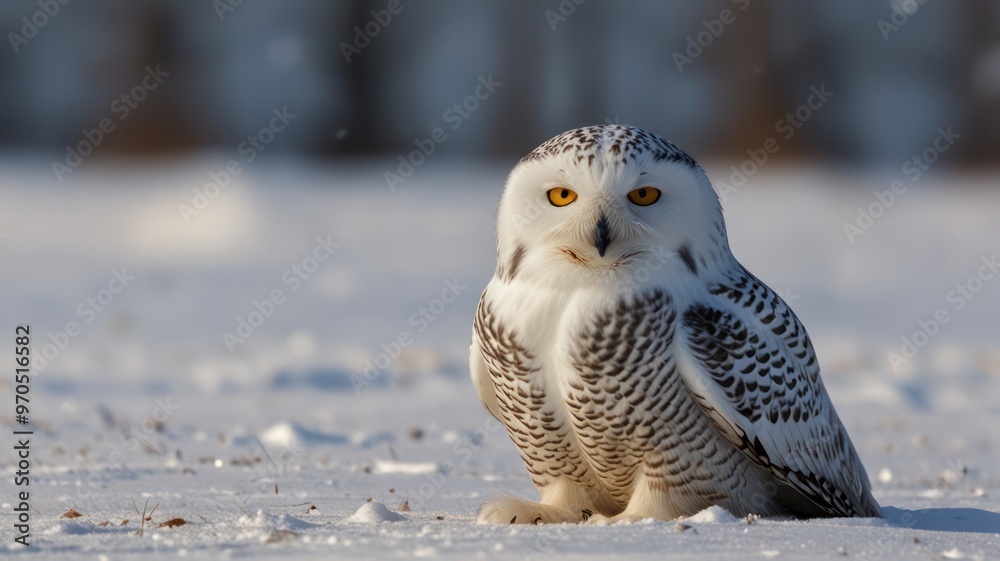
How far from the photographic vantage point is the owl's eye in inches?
124

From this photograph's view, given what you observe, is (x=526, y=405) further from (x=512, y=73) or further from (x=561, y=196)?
(x=512, y=73)

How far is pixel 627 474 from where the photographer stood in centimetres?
328

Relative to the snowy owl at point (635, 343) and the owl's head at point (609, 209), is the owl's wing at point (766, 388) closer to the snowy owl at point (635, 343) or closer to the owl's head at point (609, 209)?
the snowy owl at point (635, 343)

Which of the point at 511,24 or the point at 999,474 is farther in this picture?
the point at 511,24

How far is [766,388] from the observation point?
3283mm

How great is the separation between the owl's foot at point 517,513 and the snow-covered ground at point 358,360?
0.49 ft

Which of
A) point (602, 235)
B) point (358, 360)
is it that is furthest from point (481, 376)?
point (358, 360)

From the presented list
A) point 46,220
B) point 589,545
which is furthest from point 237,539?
point 46,220

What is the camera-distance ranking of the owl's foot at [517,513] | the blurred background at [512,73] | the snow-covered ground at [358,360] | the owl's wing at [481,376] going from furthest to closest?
1. the blurred background at [512,73]
2. the owl's wing at [481,376]
3. the owl's foot at [517,513]
4. the snow-covered ground at [358,360]

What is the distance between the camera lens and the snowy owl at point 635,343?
10.2ft

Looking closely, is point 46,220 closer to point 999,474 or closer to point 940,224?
point 940,224

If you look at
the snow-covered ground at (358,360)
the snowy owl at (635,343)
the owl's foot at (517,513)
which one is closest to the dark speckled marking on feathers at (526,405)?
the snowy owl at (635,343)

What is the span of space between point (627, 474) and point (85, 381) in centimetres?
480

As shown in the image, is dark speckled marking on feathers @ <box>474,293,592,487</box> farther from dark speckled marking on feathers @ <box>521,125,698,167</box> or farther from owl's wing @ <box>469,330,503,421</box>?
dark speckled marking on feathers @ <box>521,125,698,167</box>
